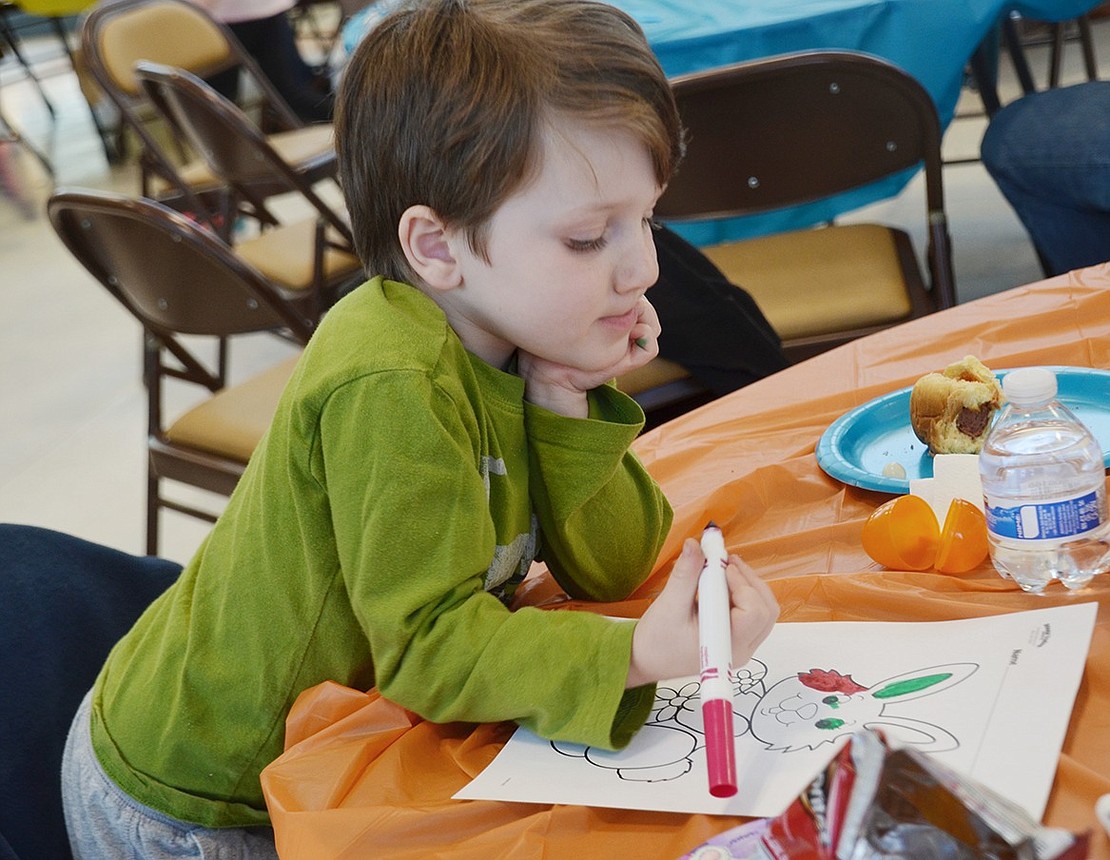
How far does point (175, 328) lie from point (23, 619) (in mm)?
1190

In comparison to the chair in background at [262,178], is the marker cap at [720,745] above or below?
above

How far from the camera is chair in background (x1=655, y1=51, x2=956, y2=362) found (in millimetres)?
1844

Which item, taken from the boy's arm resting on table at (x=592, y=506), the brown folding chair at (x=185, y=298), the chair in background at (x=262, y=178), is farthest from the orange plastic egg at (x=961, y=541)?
the chair in background at (x=262, y=178)

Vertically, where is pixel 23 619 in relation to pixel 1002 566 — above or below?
below

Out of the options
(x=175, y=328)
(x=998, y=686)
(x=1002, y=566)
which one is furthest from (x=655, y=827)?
(x=175, y=328)

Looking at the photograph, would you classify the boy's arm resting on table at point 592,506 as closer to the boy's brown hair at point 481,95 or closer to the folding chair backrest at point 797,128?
the boy's brown hair at point 481,95

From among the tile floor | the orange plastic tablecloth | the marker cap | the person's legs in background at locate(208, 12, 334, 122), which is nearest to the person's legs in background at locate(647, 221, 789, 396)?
the orange plastic tablecloth

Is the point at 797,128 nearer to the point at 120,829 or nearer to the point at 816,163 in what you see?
the point at 816,163

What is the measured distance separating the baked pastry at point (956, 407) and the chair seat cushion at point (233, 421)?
1.36 metres

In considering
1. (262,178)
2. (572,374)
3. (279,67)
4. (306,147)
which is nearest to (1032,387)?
(572,374)

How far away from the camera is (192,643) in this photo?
941 mm

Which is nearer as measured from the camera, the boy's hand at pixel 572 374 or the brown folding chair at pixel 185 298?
the boy's hand at pixel 572 374

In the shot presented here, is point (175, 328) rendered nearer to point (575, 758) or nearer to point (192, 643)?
point (192, 643)

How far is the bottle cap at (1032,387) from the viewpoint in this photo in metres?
0.75
